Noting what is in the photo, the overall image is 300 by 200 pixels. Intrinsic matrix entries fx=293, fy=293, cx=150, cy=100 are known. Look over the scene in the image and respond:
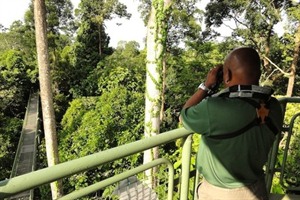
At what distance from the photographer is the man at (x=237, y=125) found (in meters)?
1.35

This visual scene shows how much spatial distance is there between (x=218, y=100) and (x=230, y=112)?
0.25 ft

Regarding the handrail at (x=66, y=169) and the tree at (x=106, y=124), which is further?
the tree at (x=106, y=124)

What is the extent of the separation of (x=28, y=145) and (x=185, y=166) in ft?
54.8

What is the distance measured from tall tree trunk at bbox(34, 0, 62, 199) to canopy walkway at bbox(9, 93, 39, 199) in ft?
10.4

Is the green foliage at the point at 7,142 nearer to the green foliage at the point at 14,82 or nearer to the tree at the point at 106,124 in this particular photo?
the green foliage at the point at 14,82

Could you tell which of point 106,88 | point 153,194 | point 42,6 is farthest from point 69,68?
point 153,194

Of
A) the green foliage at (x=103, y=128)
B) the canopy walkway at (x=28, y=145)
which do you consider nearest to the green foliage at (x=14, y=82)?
the canopy walkway at (x=28, y=145)

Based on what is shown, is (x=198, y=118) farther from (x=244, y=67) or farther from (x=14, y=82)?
(x=14, y=82)

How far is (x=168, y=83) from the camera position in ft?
58.1

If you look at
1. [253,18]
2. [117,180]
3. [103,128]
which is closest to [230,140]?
[117,180]

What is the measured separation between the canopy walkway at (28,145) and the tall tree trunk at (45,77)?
3.17 metres

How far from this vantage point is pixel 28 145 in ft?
54.7

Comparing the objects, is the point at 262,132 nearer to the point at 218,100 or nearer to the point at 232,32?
the point at 218,100

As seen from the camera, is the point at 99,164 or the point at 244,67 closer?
the point at 99,164
